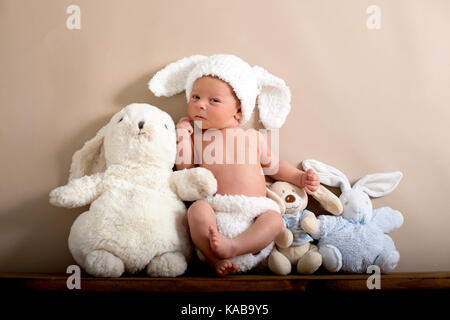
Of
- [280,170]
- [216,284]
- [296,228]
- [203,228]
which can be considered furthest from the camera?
[280,170]

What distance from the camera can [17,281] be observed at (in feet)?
2.78

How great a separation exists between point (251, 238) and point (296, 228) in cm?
18

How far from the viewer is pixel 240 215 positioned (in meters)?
1.05

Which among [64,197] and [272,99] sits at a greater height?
[272,99]

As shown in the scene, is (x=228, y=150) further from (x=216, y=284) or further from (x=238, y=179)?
(x=216, y=284)

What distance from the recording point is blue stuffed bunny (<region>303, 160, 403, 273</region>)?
1.08 metres

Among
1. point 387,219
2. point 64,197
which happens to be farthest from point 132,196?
point 387,219

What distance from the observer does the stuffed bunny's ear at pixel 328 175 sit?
1231 millimetres

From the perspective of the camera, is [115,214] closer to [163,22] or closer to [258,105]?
[258,105]

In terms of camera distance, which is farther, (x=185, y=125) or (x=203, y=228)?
(x=185, y=125)

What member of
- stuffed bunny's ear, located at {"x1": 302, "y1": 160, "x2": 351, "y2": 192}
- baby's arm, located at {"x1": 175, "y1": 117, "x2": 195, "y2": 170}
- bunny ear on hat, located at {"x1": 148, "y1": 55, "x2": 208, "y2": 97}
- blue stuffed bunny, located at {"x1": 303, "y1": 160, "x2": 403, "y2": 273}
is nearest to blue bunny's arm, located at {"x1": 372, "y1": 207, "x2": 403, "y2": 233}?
blue stuffed bunny, located at {"x1": 303, "y1": 160, "x2": 403, "y2": 273}

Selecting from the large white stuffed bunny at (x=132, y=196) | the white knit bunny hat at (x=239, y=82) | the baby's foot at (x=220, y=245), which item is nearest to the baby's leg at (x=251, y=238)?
the baby's foot at (x=220, y=245)

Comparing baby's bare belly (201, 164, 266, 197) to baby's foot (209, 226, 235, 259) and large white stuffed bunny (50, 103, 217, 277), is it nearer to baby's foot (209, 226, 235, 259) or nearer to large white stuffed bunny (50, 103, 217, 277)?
large white stuffed bunny (50, 103, 217, 277)

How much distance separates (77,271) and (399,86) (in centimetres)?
119
